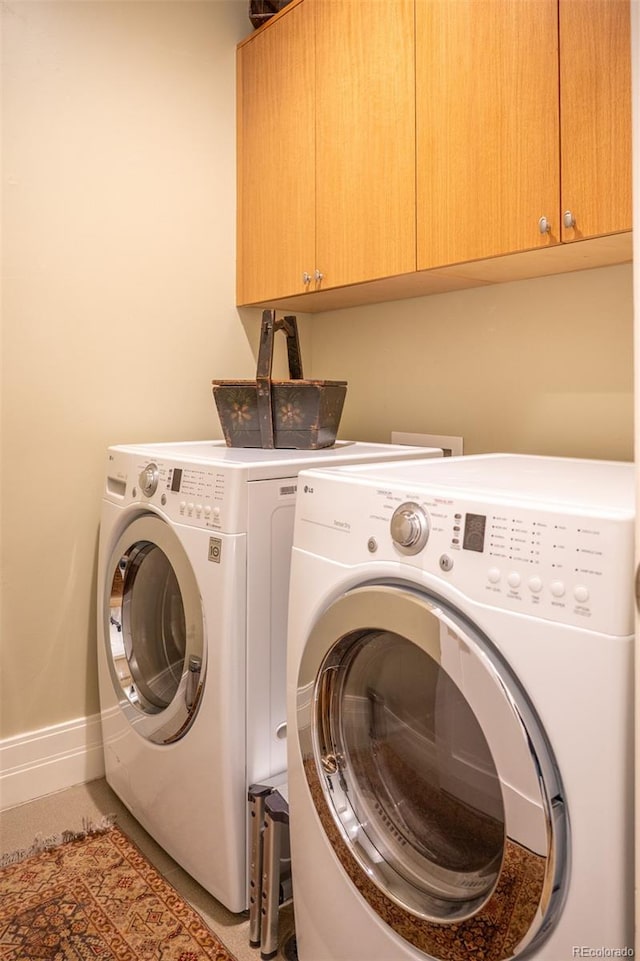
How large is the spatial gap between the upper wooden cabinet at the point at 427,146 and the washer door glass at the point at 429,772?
90 centimetres

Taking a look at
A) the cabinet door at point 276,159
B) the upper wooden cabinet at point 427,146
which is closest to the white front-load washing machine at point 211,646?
the upper wooden cabinet at point 427,146

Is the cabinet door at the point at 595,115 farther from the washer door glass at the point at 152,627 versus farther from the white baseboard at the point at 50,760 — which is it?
the white baseboard at the point at 50,760

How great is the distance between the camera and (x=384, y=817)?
1214 mm

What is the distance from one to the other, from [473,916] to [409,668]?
36 centimetres

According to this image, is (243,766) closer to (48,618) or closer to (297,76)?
(48,618)

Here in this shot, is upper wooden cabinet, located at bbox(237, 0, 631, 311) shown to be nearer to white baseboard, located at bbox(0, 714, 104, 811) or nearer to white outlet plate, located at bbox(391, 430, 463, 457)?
white outlet plate, located at bbox(391, 430, 463, 457)

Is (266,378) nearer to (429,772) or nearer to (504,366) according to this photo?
(504,366)

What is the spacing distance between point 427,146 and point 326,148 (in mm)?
427

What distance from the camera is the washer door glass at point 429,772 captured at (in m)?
0.90

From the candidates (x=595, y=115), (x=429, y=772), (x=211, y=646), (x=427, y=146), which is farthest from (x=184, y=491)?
(x=595, y=115)

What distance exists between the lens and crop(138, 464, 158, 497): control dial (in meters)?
1.71

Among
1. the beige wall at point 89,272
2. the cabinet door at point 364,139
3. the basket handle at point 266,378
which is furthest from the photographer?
the beige wall at point 89,272

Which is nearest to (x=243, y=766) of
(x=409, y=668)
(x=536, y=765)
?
(x=409, y=668)

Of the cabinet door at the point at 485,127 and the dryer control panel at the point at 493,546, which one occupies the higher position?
the cabinet door at the point at 485,127
